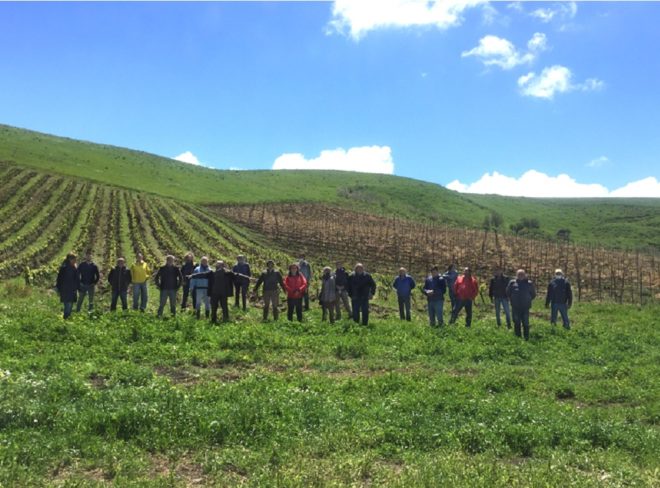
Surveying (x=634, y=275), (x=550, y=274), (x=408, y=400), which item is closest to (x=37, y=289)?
(x=408, y=400)

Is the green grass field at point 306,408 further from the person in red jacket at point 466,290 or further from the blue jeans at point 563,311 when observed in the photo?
the person in red jacket at point 466,290

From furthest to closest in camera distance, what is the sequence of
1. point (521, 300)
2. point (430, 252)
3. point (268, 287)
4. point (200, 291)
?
point (430, 252)
point (268, 287)
point (200, 291)
point (521, 300)

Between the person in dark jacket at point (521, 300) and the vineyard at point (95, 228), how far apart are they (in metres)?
20.3

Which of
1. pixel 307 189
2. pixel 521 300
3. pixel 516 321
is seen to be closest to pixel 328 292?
pixel 516 321

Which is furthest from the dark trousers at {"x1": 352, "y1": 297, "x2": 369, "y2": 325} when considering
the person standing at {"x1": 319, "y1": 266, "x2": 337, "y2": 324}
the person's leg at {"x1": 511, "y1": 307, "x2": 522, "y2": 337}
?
the person's leg at {"x1": 511, "y1": 307, "x2": 522, "y2": 337}

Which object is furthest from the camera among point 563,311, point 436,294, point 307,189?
point 307,189

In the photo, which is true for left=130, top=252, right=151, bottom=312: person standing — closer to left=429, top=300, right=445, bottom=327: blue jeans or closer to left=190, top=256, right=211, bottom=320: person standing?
left=190, top=256, right=211, bottom=320: person standing

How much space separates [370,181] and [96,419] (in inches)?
5285

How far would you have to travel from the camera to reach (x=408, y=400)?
358 inches

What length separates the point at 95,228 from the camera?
1613 inches

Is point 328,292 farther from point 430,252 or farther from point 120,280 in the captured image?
point 430,252

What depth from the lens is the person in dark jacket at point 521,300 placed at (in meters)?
16.4

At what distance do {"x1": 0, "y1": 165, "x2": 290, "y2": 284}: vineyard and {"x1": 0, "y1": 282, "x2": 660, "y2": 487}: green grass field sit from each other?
1551cm

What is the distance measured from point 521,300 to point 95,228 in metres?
33.8
